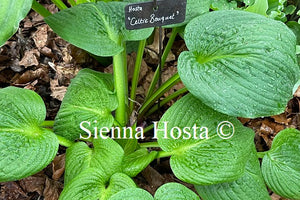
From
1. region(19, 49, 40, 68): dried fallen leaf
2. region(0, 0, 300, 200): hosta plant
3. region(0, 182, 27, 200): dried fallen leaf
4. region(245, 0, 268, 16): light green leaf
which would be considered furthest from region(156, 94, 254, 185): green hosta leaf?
region(19, 49, 40, 68): dried fallen leaf

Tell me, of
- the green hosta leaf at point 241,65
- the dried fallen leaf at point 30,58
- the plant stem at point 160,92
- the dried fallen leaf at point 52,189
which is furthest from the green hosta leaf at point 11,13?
the dried fallen leaf at point 30,58

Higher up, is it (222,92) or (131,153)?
(222,92)

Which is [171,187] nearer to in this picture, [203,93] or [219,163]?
[219,163]

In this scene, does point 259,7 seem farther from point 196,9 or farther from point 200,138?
point 200,138

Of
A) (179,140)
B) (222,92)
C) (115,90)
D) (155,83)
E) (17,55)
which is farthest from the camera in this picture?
(17,55)

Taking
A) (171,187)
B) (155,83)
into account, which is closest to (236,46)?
(171,187)

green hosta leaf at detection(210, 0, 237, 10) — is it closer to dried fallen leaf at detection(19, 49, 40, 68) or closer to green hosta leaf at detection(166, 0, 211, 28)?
green hosta leaf at detection(166, 0, 211, 28)

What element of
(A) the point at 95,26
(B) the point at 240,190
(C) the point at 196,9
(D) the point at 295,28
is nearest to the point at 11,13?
(A) the point at 95,26
